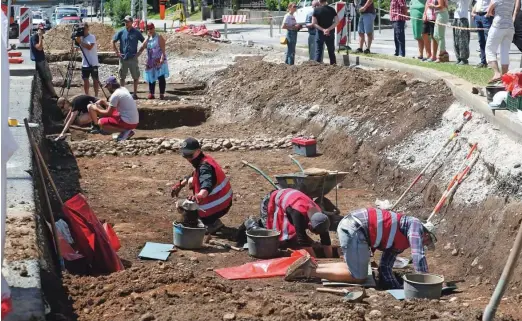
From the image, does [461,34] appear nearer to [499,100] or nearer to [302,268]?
[499,100]

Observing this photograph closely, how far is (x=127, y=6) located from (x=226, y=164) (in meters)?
37.3

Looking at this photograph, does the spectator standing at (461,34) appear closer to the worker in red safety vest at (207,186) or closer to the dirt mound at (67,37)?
the worker in red safety vest at (207,186)

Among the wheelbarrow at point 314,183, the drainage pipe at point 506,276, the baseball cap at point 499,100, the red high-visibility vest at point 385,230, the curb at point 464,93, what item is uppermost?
the baseball cap at point 499,100

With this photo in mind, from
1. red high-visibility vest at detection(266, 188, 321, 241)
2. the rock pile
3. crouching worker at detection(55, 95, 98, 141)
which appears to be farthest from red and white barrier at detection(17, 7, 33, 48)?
red high-visibility vest at detection(266, 188, 321, 241)

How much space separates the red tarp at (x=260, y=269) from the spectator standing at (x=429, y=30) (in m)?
9.42

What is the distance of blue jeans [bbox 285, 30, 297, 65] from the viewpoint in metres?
21.2

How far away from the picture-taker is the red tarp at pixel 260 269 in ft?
29.1

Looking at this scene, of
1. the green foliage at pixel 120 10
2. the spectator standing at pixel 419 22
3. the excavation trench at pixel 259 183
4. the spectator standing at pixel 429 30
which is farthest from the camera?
the green foliage at pixel 120 10

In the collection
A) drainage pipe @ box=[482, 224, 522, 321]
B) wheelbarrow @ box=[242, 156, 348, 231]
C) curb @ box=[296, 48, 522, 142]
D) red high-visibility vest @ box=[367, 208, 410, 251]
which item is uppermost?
curb @ box=[296, 48, 522, 142]

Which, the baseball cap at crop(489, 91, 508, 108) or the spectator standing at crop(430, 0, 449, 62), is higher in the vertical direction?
the spectator standing at crop(430, 0, 449, 62)

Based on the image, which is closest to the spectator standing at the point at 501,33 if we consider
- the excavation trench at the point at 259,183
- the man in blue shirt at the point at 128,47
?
the excavation trench at the point at 259,183

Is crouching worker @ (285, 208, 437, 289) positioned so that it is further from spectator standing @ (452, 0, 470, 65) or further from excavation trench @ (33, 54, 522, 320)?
spectator standing @ (452, 0, 470, 65)

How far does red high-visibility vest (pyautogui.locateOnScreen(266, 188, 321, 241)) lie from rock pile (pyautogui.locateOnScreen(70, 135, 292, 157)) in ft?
20.5

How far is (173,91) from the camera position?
74.0 ft
